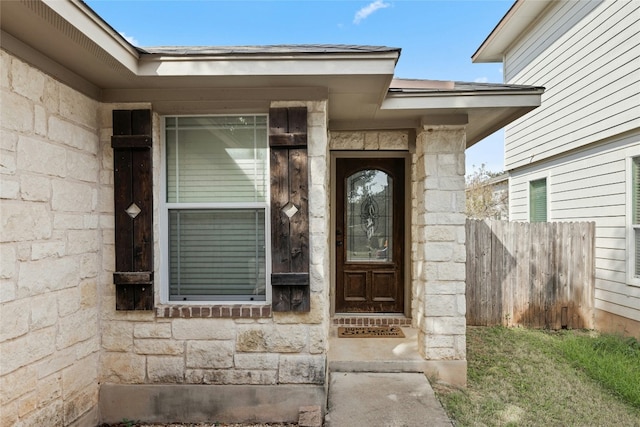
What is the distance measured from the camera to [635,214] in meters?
4.26

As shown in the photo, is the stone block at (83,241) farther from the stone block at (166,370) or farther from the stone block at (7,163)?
the stone block at (166,370)

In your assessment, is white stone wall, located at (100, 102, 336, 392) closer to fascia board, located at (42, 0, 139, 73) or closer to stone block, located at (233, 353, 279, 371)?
stone block, located at (233, 353, 279, 371)

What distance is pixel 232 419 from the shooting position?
2.56 metres

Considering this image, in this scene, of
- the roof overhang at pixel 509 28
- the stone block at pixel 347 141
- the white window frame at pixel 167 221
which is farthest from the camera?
the roof overhang at pixel 509 28

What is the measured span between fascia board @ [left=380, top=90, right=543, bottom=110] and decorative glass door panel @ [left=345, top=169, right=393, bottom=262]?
135 cm

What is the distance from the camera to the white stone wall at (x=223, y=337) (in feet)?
8.38

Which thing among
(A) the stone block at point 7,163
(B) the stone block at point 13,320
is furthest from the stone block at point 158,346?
(A) the stone block at point 7,163

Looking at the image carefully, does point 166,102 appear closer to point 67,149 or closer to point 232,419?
point 67,149

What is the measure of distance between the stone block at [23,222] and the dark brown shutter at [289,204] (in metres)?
1.42

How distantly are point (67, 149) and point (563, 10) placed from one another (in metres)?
7.10

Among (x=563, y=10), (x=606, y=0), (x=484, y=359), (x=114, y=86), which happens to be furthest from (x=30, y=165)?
(x=563, y=10)

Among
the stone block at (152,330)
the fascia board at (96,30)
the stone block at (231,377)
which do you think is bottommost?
the stone block at (231,377)

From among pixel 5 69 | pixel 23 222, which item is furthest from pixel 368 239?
pixel 5 69

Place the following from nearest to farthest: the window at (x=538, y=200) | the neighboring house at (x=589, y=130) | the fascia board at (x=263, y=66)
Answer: the fascia board at (x=263, y=66), the neighboring house at (x=589, y=130), the window at (x=538, y=200)
